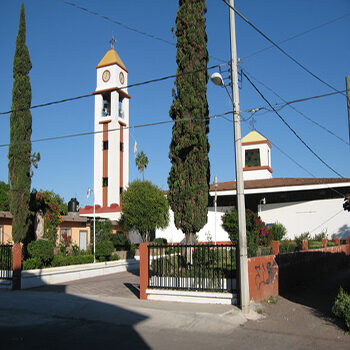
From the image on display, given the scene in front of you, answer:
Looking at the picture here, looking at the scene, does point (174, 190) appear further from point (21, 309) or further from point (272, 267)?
point (21, 309)

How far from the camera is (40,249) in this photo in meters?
18.6

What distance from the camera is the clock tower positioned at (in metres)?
43.2

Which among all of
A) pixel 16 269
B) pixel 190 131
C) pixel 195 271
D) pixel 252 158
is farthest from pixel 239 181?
pixel 252 158

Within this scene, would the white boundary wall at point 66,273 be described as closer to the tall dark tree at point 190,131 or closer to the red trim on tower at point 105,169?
the tall dark tree at point 190,131

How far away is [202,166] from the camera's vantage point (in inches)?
593

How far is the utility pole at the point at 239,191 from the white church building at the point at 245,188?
59.7ft

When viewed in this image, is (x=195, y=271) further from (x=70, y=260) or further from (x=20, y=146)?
(x=20, y=146)

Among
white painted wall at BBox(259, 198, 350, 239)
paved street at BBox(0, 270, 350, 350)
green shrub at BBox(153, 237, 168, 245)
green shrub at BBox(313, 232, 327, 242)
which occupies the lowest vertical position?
paved street at BBox(0, 270, 350, 350)

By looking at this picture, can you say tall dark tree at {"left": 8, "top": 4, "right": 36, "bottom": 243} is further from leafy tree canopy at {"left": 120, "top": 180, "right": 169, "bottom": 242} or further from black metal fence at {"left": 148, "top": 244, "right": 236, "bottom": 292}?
leafy tree canopy at {"left": 120, "top": 180, "right": 169, "bottom": 242}

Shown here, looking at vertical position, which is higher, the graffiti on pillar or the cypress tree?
the cypress tree

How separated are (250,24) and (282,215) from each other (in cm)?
2570

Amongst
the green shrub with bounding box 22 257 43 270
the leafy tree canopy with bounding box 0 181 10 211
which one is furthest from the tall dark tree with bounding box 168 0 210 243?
the leafy tree canopy with bounding box 0 181 10 211

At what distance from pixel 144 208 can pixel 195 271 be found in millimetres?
22025

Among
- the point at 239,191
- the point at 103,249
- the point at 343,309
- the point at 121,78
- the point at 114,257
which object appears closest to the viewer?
the point at 343,309
